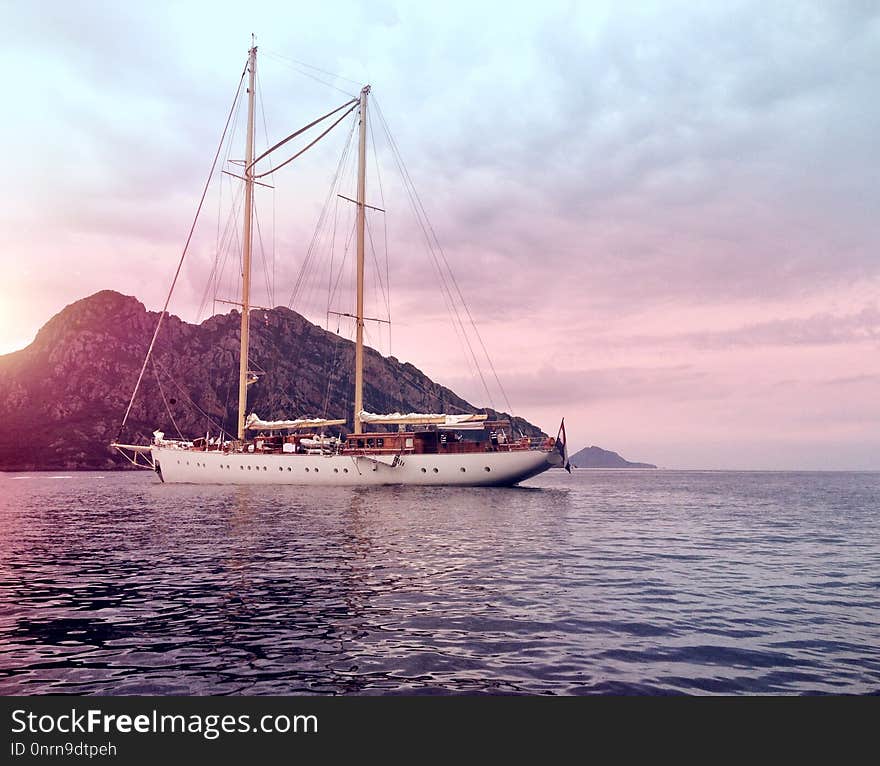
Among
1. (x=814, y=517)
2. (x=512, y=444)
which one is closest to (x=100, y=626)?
(x=814, y=517)

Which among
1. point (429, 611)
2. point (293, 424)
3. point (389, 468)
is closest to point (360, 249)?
point (293, 424)

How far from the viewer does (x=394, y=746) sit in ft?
25.4

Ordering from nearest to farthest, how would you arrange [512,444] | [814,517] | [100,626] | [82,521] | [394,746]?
[394,746], [100,626], [82,521], [814,517], [512,444]

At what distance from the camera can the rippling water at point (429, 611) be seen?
10219 mm

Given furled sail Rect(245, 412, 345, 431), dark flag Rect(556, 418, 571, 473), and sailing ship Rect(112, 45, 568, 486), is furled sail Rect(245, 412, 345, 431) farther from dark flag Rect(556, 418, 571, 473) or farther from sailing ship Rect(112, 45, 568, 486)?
→ dark flag Rect(556, 418, 571, 473)

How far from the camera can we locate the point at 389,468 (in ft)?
224

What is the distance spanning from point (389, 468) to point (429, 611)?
2130 inches

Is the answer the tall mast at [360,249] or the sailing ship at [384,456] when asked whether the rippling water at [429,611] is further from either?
the tall mast at [360,249]

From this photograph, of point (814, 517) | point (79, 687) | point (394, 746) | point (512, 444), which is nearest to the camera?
point (394, 746)

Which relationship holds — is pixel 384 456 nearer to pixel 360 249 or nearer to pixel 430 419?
pixel 430 419

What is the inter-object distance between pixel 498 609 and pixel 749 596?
25.1 feet

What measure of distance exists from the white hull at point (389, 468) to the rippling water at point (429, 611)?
112ft

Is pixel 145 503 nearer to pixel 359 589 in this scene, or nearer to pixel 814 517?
pixel 359 589

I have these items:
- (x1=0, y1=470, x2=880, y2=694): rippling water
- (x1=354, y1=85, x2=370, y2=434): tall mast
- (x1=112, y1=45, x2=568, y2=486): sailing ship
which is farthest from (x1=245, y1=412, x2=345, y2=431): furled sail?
(x1=0, y1=470, x2=880, y2=694): rippling water
